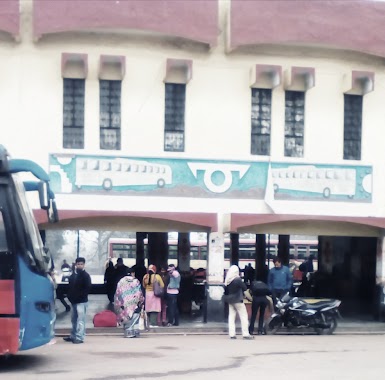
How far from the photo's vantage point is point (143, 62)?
19.9m

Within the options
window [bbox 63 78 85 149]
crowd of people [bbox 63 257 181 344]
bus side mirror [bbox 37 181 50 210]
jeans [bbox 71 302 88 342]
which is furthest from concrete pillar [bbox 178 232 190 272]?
bus side mirror [bbox 37 181 50 210]

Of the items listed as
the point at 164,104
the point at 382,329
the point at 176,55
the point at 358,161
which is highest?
the point at 176,55

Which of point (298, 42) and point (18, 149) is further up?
point (298, 42)

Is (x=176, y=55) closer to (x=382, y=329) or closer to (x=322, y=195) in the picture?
(x=322, y=195)

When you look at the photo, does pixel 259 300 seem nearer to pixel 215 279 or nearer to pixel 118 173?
pixel 215 279

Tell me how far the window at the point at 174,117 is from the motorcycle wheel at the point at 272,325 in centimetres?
467

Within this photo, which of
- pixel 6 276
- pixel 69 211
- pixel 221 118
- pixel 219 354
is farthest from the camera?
pixel 221 118

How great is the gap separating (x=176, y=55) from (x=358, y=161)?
532cm

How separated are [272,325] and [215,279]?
2.12 metres

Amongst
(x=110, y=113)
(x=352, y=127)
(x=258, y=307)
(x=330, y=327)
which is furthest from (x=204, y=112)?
(x=330, y=327)

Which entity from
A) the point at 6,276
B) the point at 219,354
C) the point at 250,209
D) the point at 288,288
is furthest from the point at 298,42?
the point at 6,276

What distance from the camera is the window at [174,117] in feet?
65.7

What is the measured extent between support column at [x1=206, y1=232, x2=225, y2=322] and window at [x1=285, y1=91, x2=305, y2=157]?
2928 millimetres

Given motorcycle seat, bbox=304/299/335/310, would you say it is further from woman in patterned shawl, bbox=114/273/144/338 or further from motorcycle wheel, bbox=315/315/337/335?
woman in patterned shawl, bbox=114/273/144/338
